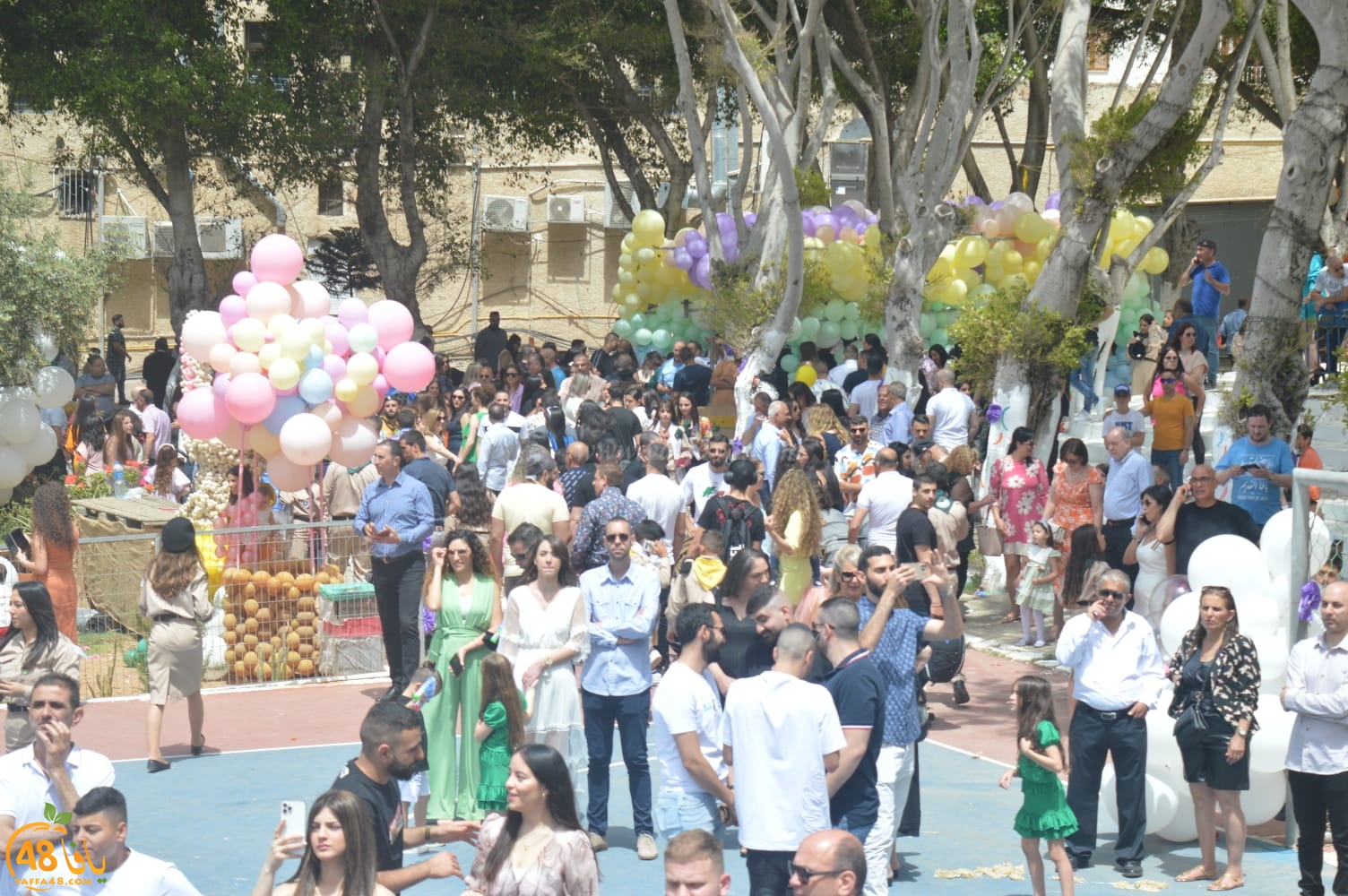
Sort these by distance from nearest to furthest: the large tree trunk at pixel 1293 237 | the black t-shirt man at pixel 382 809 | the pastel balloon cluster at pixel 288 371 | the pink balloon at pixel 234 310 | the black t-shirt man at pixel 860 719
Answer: the black t-shirt man at pixel 382 809
the black t-shirt man at pixel 860 719
the large tree trunk at pixel 1293 237
the pastel balloon cluster at pixel 288 371
the pink balloon at pixel 234 310

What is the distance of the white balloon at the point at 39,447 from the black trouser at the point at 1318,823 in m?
11.6

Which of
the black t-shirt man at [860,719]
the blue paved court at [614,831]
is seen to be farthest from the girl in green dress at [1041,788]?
the black t-shirt man at [860,719]

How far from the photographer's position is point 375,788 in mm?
5449

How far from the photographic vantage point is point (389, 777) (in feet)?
18.1

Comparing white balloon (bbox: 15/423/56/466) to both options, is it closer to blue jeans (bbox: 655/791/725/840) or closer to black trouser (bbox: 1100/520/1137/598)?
black trouser (bbox: 1100/520/1137/598)

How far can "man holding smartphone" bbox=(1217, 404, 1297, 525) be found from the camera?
11.3 m

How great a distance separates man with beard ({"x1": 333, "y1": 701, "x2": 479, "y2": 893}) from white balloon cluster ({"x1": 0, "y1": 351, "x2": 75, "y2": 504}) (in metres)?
10.3

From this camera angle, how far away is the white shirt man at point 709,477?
11.9 m

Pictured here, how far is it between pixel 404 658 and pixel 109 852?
5.68 meters

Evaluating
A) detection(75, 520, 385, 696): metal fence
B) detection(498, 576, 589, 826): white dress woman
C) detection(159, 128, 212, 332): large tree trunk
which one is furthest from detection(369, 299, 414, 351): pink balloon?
detection(159, 128, 212, 332): large tree trunk

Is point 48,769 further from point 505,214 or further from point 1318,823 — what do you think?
point 505,214

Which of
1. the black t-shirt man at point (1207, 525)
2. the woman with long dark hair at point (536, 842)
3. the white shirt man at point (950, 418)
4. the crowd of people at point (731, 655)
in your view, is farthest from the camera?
the white shirt man at point (950, 418)

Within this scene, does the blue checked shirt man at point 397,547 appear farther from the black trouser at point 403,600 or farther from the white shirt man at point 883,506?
the white shirt man at point 883,506

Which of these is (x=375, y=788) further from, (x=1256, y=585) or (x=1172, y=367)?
(x=1172, y=367)
